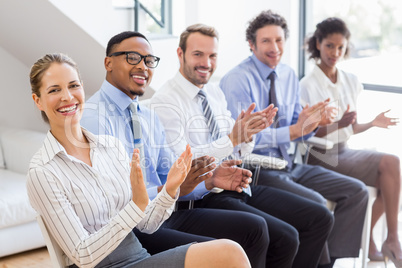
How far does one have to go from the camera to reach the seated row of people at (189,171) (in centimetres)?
195

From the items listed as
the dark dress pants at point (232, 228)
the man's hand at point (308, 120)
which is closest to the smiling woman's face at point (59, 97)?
the dark dress pants at point (232, 228)

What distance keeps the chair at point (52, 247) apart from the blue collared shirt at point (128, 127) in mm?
550

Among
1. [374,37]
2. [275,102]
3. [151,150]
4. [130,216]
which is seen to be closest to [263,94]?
[275,102]

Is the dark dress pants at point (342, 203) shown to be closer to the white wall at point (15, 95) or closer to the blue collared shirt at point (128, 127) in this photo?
the blue collared shirt at point (128, 127)

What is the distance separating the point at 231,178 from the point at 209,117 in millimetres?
463

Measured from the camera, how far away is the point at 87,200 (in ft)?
6.52

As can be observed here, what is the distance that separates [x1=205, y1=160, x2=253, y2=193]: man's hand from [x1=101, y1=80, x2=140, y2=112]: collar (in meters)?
0.47

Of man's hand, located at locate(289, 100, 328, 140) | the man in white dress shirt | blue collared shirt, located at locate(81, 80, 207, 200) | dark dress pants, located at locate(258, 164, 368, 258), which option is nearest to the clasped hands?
blue collared shirt, located at locate(81, 80, 207, 200)

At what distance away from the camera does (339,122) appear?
3.51 meters

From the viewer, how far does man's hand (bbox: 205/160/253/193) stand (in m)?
2.60

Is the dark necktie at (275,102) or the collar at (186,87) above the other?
the collar at (186,87)

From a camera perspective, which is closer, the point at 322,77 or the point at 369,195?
the point at 369,195

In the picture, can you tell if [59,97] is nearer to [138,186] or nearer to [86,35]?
[138,186]

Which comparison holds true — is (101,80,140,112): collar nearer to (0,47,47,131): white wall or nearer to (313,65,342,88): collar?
(313,65,342,88): collar
